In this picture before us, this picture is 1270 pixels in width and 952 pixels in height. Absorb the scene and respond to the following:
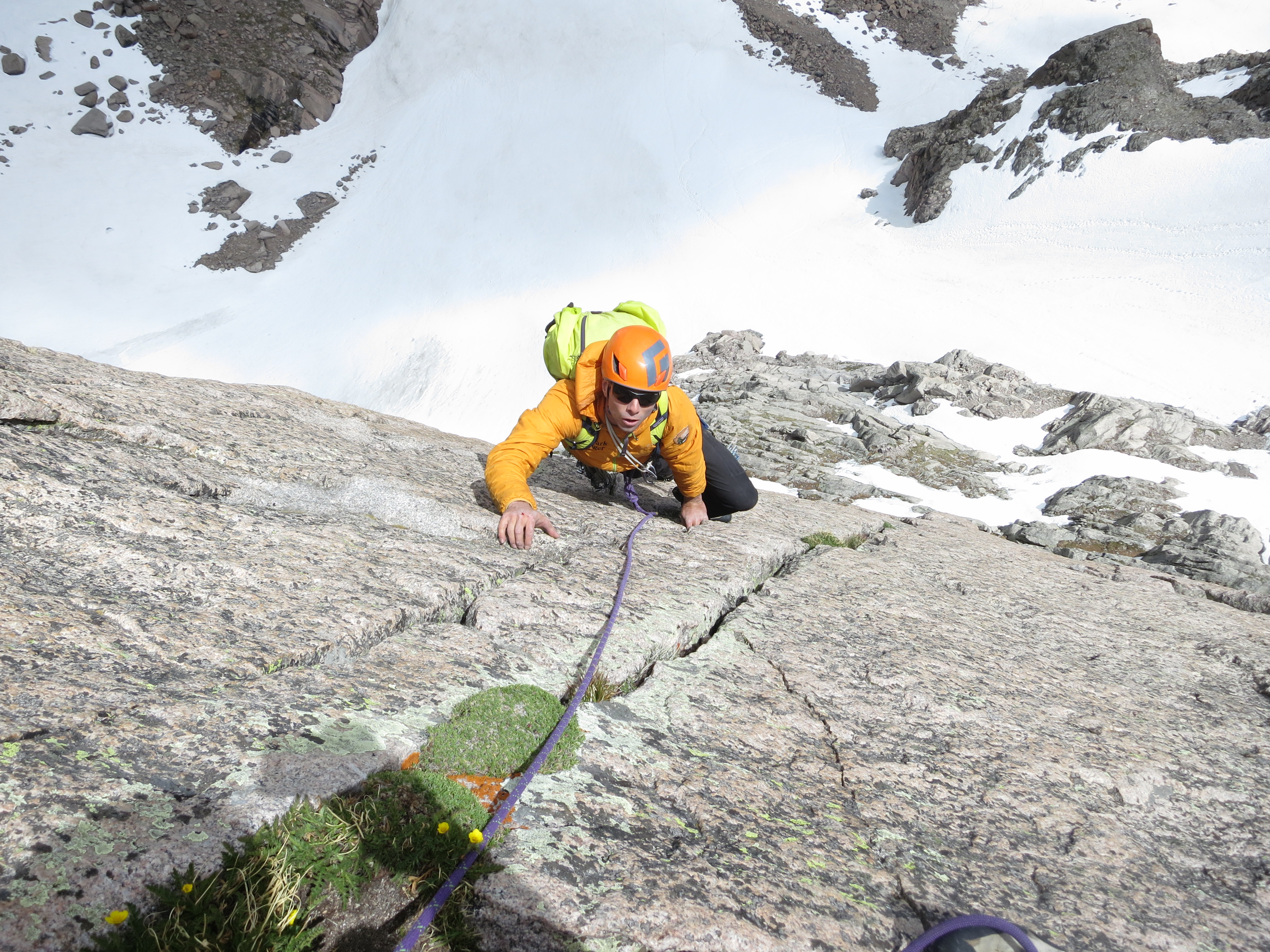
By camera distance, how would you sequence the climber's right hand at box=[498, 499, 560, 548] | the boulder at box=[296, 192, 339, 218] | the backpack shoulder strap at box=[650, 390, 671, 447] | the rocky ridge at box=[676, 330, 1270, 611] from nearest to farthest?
the climber's right hand at box=[498, 499, 560, 548] < the backpack shoulder strap at box=[650, 390, 671, 447] < the rocky ridge at box=[676, 330, 1270, 611] < the boulder at box=[296, 192, 339, 218]

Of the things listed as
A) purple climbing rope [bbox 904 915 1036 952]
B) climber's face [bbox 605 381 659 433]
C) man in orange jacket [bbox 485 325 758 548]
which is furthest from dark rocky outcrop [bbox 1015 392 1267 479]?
purple climbing rope [bbox 904 915 1036 952]

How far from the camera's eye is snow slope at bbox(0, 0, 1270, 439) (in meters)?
35.9

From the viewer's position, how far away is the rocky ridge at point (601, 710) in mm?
2367

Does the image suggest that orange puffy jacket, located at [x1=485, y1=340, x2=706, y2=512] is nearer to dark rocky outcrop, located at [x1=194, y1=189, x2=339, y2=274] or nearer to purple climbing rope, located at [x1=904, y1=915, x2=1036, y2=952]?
purple climbing rope, located at [x1=904, y1=915, x2=1036, y2=952]

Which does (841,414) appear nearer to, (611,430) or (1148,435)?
(1148,435)

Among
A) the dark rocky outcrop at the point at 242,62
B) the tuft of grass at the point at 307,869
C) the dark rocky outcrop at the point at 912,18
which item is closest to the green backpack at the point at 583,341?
A: the tuft of grass at the point at 307,869

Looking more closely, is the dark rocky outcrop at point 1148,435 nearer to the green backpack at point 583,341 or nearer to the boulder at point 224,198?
the green backpack at point 583,341

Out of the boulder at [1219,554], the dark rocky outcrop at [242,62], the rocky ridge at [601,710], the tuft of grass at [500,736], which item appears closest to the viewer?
the rocky ridge at [601,710]

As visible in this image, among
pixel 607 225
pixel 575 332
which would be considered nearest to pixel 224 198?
pixel 607 225

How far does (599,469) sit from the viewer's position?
7.76m

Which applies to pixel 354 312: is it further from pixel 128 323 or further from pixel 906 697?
pixel 906 697

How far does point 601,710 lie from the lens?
140 inches

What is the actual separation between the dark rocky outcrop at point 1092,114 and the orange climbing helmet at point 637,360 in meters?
49.7

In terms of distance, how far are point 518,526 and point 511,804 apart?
9.80 feet
